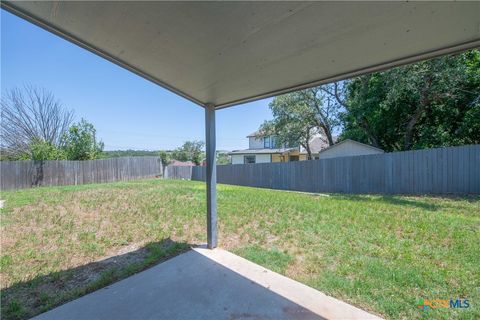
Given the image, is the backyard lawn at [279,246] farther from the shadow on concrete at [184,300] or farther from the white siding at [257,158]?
the white siding at [257,158]

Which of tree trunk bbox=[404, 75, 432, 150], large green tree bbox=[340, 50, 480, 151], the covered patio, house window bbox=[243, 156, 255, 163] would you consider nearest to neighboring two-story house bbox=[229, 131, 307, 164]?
house window bbox=[243, 156, 255, 163]

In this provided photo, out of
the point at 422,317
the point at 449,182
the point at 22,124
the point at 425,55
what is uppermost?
the point at 22,124

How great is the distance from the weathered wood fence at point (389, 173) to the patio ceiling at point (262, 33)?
24.5ft

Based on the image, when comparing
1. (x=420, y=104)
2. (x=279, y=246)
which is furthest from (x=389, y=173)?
(x=279, y=246)

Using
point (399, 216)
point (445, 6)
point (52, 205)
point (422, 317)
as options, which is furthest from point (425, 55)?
point (52, 205)

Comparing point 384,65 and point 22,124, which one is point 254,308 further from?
point 22,124

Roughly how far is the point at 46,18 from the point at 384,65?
2472 millimetres

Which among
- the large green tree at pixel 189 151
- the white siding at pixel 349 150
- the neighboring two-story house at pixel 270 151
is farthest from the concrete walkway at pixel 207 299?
the large green tree at pixel 189 151

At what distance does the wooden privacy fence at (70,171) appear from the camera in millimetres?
11234

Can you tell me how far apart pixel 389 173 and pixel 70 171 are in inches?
563

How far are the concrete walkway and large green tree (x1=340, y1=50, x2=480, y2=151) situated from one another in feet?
31.8

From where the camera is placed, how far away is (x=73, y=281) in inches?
108

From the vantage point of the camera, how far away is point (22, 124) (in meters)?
18.2

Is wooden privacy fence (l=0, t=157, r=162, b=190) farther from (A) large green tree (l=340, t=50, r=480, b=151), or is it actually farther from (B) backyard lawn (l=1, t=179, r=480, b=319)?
(A) large green tree (l=340, t=50, r=480, b=151)
